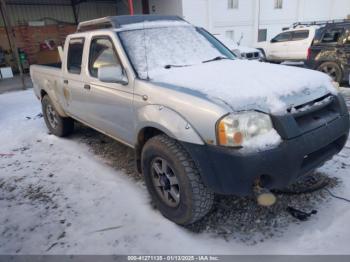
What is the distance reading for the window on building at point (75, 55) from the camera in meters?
4.04

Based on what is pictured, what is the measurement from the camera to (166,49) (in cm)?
331

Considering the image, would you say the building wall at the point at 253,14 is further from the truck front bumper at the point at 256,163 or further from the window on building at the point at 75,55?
the truck front bumper at the point at 256,163

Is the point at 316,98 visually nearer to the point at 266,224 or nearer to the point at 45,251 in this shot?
the point at 266,224

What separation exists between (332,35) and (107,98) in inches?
284

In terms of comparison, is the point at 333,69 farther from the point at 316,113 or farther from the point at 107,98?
the point at 107,98

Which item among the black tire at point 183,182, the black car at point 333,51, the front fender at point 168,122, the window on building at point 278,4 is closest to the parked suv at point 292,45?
the black car at point 333,51

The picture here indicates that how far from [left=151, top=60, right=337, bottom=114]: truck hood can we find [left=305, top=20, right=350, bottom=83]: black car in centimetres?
586

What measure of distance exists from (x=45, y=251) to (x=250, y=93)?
7.20 ft

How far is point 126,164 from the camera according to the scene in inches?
163

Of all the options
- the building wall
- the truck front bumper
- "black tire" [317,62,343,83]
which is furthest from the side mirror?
the building wall

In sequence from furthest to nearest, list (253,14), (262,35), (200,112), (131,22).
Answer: (262,35) < (253,14) < (131,22) < (200,112)

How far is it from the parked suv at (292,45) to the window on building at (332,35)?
2.35 m

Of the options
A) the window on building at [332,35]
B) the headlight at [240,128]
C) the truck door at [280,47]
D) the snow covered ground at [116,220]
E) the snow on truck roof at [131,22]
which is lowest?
the snow covered ground at [116,220]

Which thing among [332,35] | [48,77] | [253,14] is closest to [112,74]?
[48,77]
